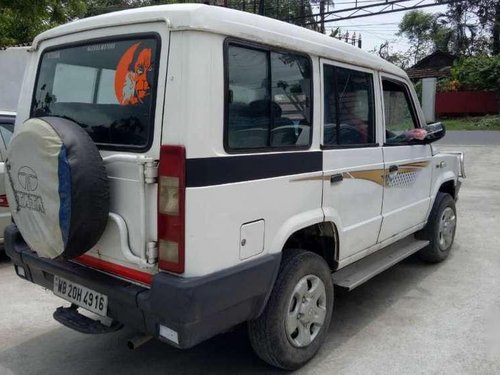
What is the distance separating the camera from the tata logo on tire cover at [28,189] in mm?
2740

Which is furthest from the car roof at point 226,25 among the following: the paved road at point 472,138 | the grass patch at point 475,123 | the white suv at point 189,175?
the grass patch at point 475,123

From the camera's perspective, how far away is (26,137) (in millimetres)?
2719

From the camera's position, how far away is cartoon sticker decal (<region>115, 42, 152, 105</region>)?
2.64 meters

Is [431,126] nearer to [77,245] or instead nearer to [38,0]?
[77,245]

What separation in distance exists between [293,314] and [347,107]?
59.4 inches

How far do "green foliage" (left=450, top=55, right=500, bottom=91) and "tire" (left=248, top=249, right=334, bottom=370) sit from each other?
94.1 ft

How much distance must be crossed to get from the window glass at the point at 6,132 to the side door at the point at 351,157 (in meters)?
3.59

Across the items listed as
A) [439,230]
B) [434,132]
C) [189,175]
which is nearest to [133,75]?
[189,175]

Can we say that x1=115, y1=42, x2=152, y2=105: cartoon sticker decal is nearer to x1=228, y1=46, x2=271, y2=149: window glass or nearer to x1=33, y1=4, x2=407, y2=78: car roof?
x1=33, y1=4, x2=407, y2=78: car roof

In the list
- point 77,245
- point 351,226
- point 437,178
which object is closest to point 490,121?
point 437,178

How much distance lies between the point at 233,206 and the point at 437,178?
320 centimetres


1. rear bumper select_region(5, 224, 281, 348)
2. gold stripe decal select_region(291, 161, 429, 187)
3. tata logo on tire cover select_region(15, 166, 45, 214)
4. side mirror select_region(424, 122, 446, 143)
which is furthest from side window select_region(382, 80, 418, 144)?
tata logo on tire cover select_region(15, 166, 45, 214)

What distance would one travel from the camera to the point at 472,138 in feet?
70.4

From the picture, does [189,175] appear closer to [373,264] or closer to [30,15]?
[373,264]
